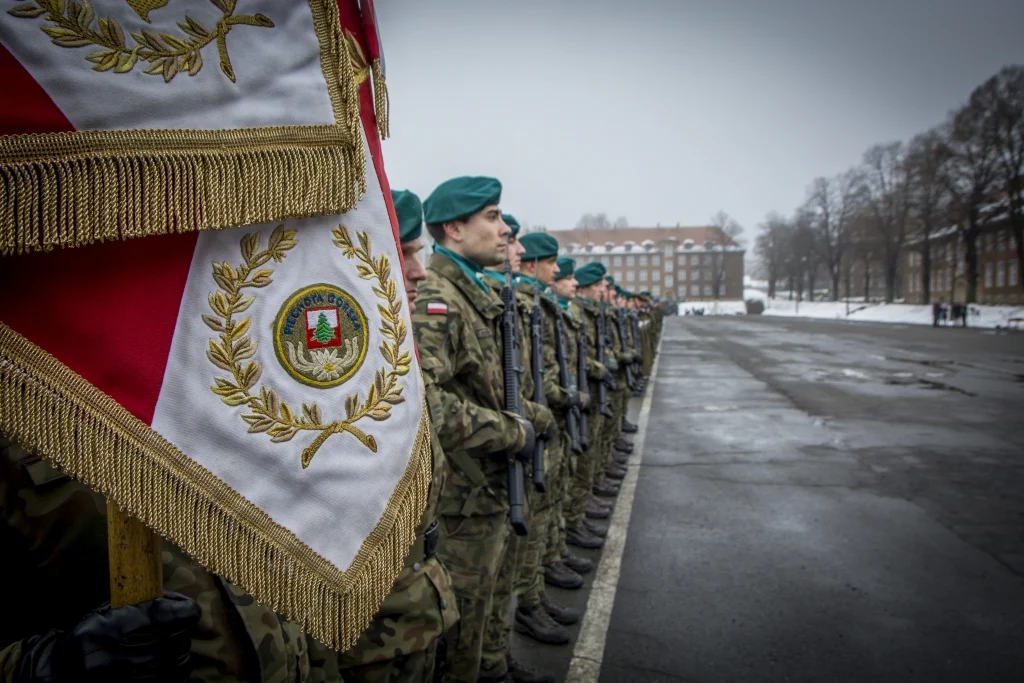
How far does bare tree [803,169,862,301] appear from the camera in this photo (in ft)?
193

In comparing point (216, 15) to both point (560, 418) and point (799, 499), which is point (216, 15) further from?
point (799, 499)

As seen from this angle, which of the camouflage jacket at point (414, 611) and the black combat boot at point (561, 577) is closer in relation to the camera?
the camouflage jacket at point (414, 611)

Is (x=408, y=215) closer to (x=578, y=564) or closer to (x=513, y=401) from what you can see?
(x=513, y=401)

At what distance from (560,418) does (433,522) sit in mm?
2795

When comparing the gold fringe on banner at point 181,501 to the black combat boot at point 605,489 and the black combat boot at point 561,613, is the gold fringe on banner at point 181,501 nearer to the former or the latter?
the black combat boot at point 561,613

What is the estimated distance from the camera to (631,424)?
9.94m

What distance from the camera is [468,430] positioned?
2510mm

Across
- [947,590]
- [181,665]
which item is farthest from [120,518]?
[947,590]

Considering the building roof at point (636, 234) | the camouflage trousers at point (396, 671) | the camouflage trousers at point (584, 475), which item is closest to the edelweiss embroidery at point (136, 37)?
the camouflage trousers at point (396, 671)

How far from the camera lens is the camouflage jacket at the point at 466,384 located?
2.52 meters

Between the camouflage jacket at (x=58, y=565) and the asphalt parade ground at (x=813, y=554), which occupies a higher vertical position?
the camouflage jacket at (x=58, y=565)

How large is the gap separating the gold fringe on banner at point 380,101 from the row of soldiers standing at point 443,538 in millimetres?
870

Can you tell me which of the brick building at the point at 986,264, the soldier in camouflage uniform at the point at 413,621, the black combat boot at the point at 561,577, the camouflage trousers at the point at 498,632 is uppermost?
the brick building at the point at 986,264

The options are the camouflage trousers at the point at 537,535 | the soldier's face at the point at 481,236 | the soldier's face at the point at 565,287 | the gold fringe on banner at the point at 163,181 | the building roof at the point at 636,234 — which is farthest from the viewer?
the building roof at the point at 636,234
